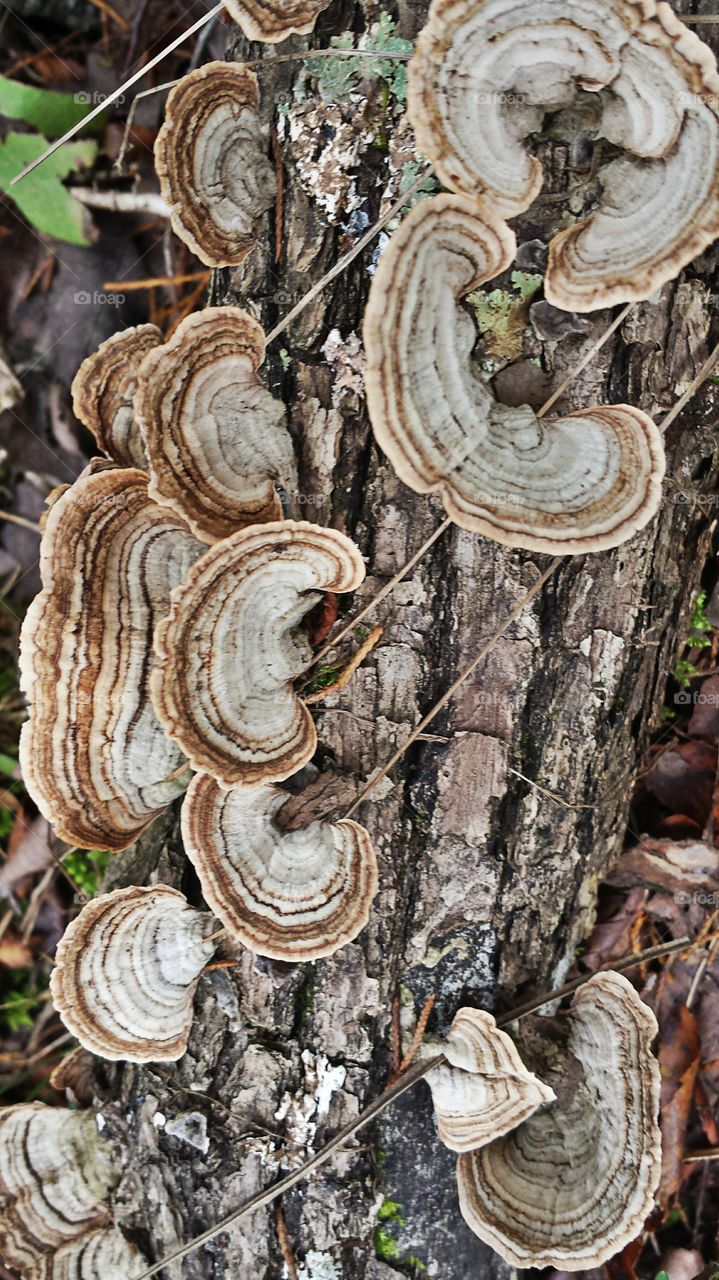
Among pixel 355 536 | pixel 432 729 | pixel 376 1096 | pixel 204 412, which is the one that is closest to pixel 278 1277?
pixel 376 1096

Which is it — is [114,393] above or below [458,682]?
above

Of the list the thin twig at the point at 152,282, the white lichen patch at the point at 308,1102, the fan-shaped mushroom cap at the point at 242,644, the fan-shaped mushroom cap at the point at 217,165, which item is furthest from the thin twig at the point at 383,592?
the thin twig at the point at 152,282

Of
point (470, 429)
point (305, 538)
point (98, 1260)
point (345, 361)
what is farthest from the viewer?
point (98, 1260)

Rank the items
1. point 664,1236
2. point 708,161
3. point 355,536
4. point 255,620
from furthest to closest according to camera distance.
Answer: point 664,1236 < point 355,536 < point 255,620 < point 708,161

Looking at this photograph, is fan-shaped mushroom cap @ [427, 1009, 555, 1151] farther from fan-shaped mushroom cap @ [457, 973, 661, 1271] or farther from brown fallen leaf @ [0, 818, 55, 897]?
brown fallen leaf @ [0, 818, 55, 897]

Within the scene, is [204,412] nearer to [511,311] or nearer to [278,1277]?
[511,311]

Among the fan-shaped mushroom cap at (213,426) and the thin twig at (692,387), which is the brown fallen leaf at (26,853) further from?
the thin twig at (692,387)

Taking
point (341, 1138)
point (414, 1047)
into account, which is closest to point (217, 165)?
point (414, 1047)

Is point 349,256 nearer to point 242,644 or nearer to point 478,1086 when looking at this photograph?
point 242,644
